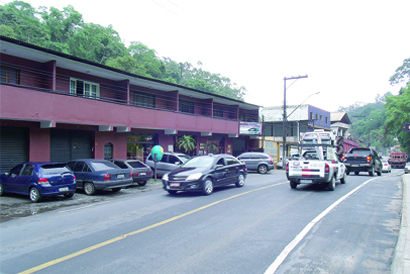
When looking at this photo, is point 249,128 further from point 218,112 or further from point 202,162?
point 202,162

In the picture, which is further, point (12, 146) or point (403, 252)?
point (12, 146)

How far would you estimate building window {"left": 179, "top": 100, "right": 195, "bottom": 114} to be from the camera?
1056 inches

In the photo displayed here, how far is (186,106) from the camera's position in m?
27.4

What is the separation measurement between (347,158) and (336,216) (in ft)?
52.8

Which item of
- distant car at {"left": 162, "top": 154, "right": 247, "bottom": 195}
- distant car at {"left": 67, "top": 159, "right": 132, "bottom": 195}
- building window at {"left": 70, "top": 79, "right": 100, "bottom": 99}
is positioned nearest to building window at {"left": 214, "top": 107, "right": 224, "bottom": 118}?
building window at {"left": 70, "top": 79, "right": 100, "bottom": 99}

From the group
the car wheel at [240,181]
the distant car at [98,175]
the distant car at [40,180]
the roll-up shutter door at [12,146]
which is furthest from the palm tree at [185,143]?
the distant car at [40,180]

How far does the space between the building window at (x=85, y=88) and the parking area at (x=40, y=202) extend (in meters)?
7.29

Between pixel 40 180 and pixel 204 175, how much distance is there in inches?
235

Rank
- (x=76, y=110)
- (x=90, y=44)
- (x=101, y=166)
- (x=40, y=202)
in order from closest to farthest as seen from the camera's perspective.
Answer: (x=40, y=202)
(x=101, y=166)
(x=76, y=110)
(x=90, y=44)

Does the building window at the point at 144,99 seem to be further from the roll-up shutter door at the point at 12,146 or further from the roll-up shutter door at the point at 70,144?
the roll-up shutter door at the point at 12,146

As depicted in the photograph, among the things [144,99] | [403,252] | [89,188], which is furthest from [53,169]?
[144,99]

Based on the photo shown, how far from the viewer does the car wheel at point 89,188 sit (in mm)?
12998

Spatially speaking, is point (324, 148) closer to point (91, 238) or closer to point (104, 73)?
point (91, 238)

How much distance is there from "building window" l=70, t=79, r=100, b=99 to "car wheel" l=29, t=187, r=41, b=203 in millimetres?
8127
